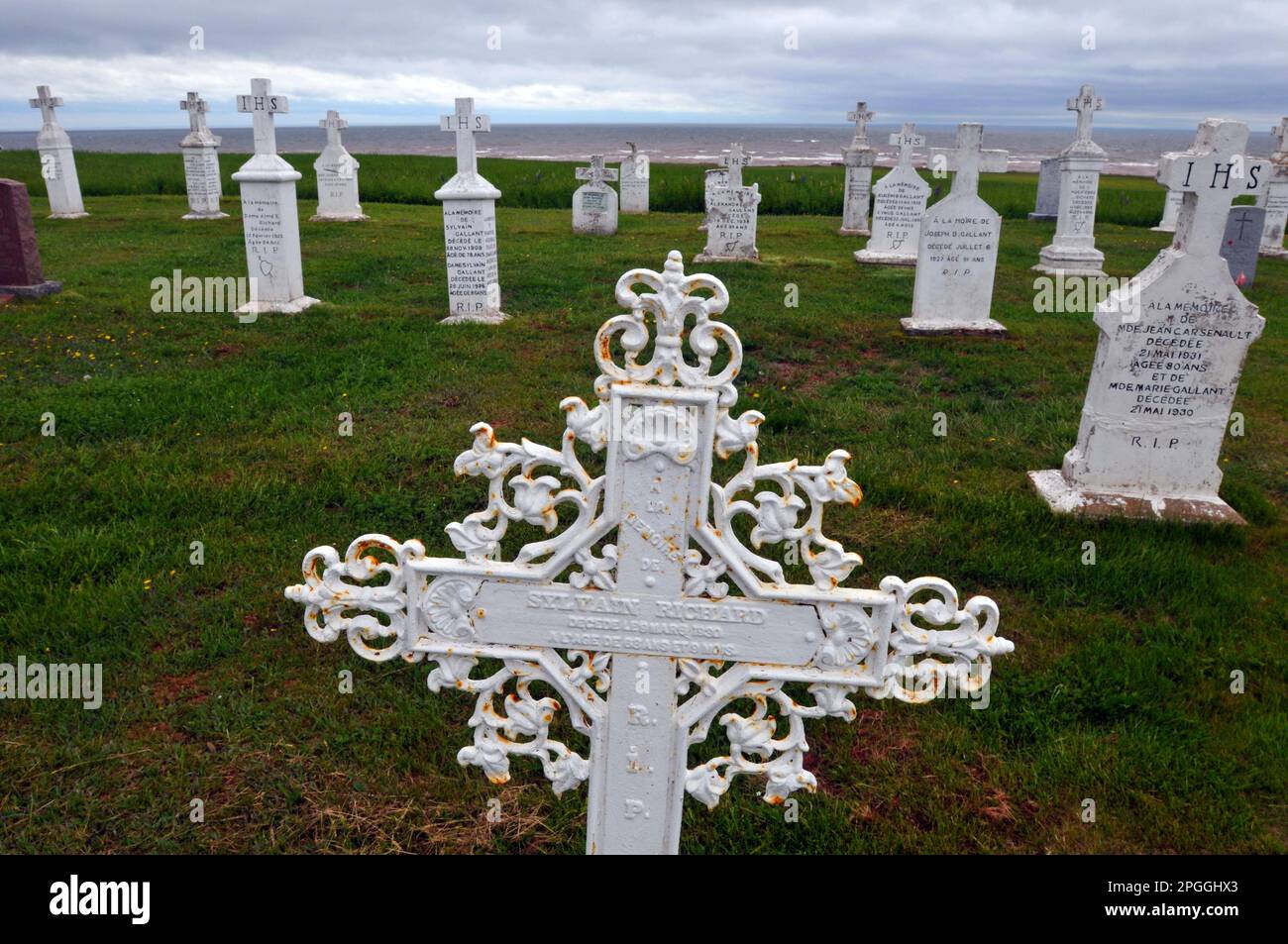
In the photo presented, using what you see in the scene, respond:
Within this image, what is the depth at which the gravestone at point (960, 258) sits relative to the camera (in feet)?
32.3

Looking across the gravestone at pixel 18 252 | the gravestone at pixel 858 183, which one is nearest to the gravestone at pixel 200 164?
the gravestone at pixel 18 252

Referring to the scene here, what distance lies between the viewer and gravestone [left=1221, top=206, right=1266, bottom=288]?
12.5 m

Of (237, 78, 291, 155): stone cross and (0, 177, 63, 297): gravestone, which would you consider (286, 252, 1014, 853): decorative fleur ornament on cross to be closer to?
(237, 78, 291, 155): stone cross

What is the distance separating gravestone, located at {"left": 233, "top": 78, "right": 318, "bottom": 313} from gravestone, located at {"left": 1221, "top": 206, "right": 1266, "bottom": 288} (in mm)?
12104

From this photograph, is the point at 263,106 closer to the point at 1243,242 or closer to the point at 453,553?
the point at 453,553

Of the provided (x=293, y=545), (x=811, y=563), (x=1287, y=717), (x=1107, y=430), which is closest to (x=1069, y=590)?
(x=1287, y=717)

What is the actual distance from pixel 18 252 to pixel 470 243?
5333 millimetres

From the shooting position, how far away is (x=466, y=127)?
34.4 feet

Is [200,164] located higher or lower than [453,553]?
higher

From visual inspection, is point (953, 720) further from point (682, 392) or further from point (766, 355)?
point (766, 355)

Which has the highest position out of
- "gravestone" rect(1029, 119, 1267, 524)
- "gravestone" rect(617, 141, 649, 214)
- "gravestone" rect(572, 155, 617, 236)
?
"gravestone" rect(617, 141, 649, 214)

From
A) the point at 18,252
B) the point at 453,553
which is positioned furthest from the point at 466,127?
the point at 453,553

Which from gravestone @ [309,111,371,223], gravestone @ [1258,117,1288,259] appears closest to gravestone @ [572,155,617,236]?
gravestone @ [309,111,371,223]

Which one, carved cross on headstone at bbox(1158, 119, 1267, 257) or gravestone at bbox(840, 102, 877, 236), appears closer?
carved cross on headstone at bbox(1158, 119, 1267, 257)
